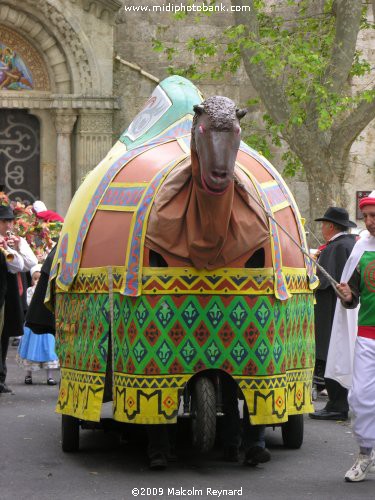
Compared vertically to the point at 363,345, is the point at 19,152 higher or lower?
higher

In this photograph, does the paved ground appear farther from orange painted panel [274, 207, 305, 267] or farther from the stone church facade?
the stone church facade

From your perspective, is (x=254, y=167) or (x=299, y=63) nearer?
(x=254, y=167)

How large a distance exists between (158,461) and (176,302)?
113 cm

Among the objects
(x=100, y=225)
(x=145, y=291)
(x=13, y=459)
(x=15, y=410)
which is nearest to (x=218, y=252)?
(x=145, y=291)

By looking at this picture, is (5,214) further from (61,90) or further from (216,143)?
(61,90)

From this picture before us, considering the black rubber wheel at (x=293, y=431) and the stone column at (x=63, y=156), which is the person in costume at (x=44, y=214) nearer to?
the stone column at (x=63, y=156)

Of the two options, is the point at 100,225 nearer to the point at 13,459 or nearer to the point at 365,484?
the point at 13,459

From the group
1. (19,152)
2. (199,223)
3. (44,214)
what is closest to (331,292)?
(199,223)

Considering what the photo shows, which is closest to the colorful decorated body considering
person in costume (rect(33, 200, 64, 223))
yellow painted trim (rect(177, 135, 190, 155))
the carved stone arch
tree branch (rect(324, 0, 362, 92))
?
yellow painted trim (rect(177, 135, 190, 155))

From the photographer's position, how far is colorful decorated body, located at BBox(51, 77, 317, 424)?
26.7 ft

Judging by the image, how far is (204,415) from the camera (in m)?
8.12

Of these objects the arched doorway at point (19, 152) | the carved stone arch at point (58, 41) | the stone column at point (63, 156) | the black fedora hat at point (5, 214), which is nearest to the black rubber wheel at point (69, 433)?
the black fedora hat at point (5, 214)

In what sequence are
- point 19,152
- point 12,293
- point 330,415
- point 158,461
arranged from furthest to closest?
point 19,152 → point 12,293 → point 330,415 → point 158,461

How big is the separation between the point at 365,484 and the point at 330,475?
387 millimetres
